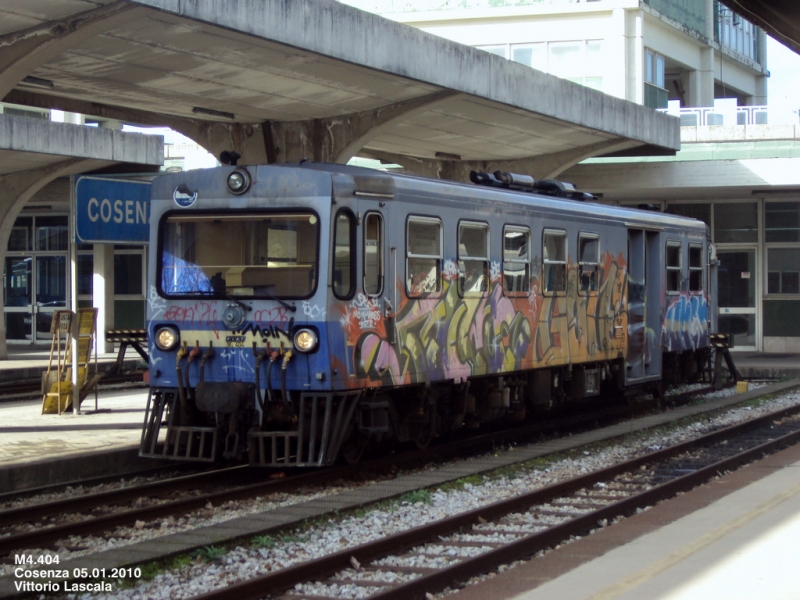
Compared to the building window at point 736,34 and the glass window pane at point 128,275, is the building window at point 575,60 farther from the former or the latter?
the glass window pane at point 128,275

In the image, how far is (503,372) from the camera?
12.6 metres

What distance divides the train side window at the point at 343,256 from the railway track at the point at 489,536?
2.51 meters

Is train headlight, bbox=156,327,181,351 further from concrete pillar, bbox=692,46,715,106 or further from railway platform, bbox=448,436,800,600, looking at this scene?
concrete pillar, bbox=692,46,715,106

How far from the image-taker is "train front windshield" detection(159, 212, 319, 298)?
10000 mm

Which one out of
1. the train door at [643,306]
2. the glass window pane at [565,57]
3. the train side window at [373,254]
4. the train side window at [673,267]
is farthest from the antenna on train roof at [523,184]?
the glass window pane at [565,57]

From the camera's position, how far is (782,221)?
28.0 m

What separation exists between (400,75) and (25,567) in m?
10.3

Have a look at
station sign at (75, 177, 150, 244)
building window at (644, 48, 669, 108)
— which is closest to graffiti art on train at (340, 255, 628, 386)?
station sign at (75, 177, 150, 244)

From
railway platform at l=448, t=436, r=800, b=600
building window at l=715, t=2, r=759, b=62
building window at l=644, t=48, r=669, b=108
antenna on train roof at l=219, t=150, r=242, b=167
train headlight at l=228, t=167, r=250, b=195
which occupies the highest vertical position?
building window at l=715, t=2, r=759, b=62

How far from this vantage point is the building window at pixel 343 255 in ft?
32.6

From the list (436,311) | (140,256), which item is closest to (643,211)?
(436,311)

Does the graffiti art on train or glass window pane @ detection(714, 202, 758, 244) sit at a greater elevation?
glass window pane @ detection(714, 202, 758, 244)

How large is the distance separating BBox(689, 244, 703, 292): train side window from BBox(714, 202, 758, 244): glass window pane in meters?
11.0

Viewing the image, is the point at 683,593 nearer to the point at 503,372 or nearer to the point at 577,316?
the point at 503,372
